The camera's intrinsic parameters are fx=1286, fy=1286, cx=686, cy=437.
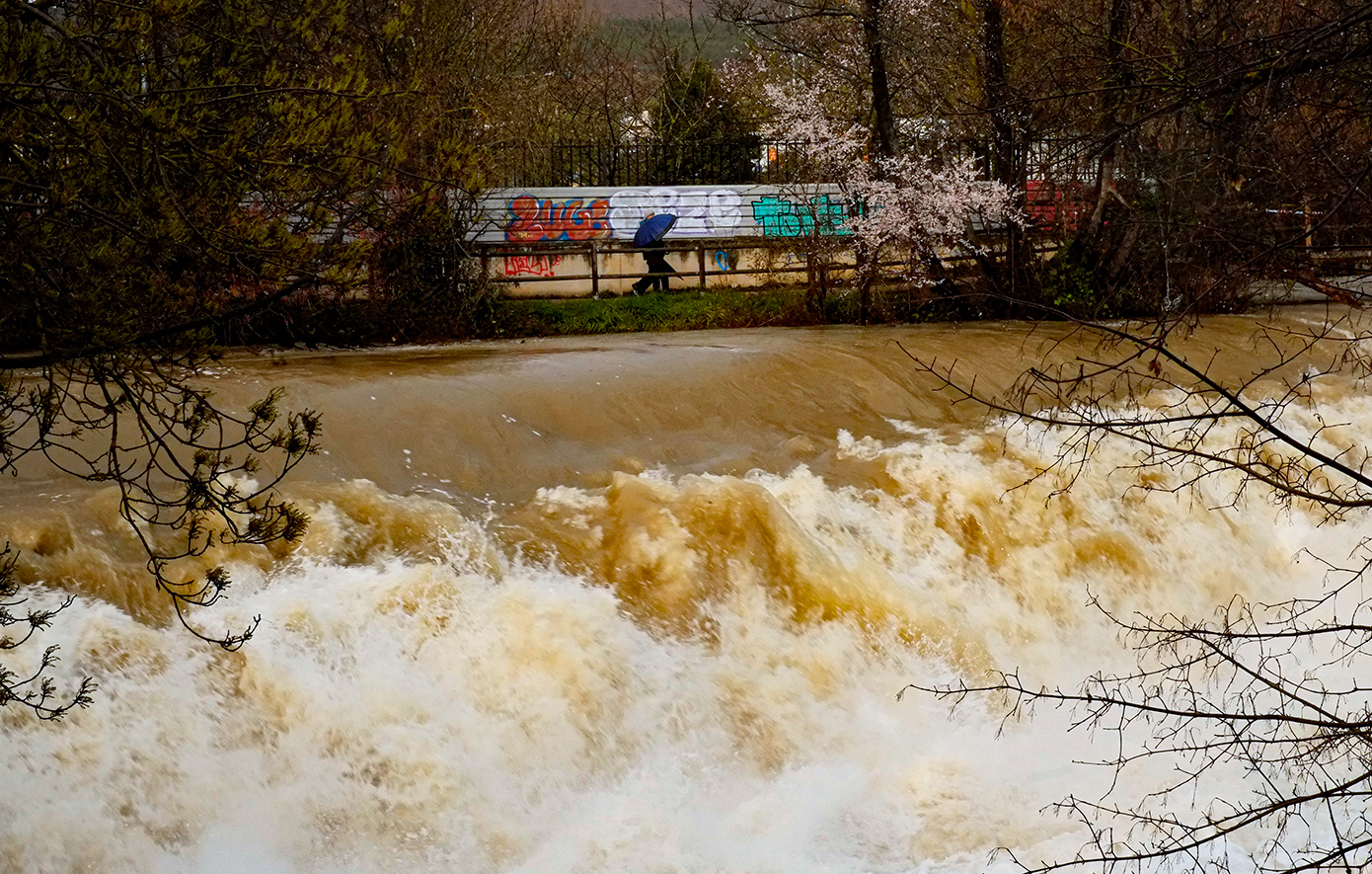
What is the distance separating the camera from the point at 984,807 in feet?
23.7

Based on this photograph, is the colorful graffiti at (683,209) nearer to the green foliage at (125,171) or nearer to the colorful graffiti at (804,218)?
the colorful graffiti at (804,218)

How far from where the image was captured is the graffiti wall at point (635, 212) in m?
19.4

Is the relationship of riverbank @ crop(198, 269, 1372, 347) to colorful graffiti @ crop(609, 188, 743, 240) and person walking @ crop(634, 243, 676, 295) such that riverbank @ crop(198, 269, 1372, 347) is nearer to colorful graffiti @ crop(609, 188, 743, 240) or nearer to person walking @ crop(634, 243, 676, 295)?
person walking @ crop(634, 243, 676, 295)

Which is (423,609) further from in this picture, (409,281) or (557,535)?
(409,281)

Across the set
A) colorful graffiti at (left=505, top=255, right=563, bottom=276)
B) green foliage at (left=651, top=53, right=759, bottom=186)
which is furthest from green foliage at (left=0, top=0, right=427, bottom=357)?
green foliage at (left=651, top=53, right=759, bottom=186)

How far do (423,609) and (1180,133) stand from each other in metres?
10.9

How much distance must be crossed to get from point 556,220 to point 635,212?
4.67 feet

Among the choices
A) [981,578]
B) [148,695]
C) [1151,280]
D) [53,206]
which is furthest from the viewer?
[1151,280]

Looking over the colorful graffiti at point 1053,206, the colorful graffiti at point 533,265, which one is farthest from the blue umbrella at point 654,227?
the colorful graffiti at point 1053,206

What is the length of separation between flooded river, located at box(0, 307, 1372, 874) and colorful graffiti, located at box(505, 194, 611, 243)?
364 inches

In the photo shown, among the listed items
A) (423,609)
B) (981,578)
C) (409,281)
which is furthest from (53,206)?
(409,281)

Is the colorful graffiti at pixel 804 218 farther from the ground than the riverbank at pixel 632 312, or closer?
farther from the ground

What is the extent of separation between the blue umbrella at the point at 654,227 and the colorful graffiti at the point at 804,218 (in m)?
1.61

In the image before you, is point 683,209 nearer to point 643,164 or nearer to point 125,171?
point 643,164
